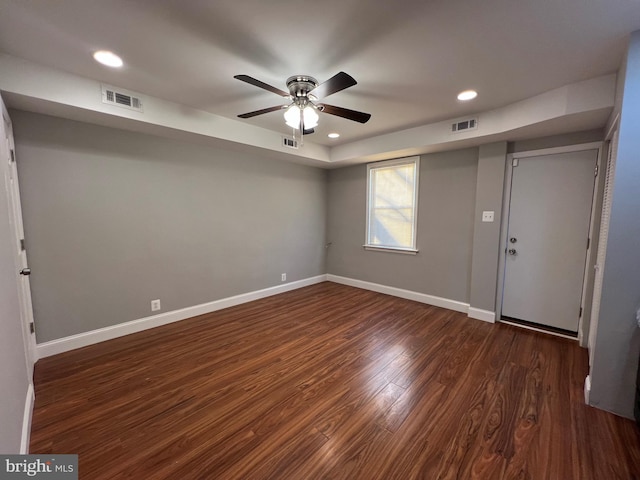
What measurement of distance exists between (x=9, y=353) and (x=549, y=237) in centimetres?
479

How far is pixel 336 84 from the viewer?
1.87 meters

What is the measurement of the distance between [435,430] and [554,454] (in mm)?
664

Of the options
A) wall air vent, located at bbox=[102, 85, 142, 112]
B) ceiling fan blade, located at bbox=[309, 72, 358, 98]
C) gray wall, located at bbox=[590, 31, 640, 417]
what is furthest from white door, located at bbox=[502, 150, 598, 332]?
wall air vent, located at bbox=[102, 85, 142, 112]

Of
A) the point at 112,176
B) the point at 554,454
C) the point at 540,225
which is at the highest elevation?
the point at 112,176

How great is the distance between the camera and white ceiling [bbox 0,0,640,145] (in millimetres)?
1541

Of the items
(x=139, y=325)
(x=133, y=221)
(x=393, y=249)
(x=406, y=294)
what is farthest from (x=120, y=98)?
(x=406, y=294)

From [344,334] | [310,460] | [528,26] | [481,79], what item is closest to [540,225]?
[481,79]

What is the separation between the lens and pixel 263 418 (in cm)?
182

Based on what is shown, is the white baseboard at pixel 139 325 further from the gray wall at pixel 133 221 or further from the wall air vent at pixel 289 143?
the wall air vent at pixel 289 143

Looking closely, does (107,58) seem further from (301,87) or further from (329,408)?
(329,408)

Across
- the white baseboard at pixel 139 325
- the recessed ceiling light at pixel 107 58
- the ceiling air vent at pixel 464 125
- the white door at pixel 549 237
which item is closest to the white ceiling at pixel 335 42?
the recessed ceiling light at pixel 107 58

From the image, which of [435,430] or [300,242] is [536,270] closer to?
[435,430]

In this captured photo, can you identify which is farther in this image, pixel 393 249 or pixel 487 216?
pixel 393 249

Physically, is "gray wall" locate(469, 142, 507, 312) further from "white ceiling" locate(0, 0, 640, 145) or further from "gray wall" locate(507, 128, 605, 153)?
"white ceiling" locate(0, 0, 640, 145)
